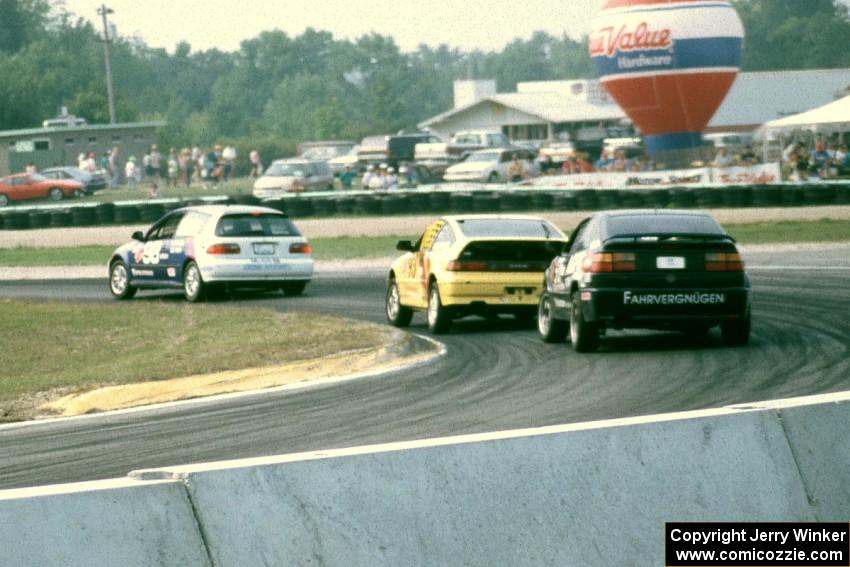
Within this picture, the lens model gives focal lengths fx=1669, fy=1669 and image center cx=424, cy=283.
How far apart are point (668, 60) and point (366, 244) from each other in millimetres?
26471

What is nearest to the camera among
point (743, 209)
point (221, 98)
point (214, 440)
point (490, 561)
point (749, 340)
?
point (490, 561)

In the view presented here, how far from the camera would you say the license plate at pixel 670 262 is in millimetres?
15828

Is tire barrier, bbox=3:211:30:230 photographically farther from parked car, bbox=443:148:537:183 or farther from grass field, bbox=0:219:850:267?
parked car, bbox=443:148:537:183

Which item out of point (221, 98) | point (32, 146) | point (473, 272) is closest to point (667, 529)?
point (473, 272)

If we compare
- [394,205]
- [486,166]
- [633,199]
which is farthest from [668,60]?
[394,205]

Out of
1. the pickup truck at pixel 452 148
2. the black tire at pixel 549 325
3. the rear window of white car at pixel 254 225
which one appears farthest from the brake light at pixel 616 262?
the pickup truck at pixel 452 148

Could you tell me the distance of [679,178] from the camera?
47.4 meters

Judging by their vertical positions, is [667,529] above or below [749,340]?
above

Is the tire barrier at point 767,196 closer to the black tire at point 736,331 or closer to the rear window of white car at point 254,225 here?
the rear window of white car at point 254,225

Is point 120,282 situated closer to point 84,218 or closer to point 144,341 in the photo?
point 144,341

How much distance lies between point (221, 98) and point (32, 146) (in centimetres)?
9230

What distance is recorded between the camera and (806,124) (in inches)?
2015

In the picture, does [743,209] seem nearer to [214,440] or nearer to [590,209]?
[590,209]

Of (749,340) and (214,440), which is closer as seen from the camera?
(214,440)
